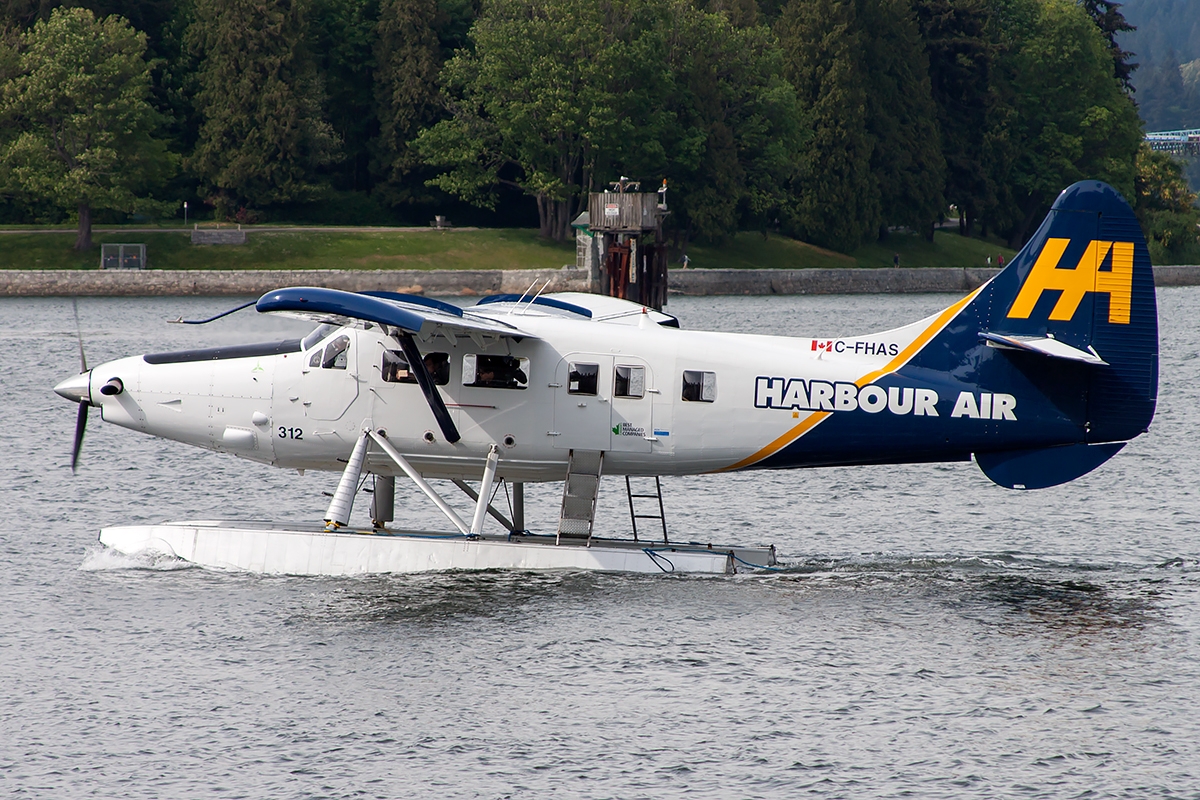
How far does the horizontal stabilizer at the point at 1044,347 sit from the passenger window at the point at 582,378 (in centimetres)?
460

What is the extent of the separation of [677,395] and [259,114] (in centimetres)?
7331

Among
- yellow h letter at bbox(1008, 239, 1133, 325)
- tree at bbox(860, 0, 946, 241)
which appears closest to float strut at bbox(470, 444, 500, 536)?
yellow h letter at bbox(1008, 239, 1133, 325)

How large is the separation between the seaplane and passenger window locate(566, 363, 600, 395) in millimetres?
20

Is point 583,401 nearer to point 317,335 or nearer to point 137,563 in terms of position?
point 317,335

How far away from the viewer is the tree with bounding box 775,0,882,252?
322 ft

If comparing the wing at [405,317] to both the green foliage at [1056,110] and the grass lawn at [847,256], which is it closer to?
the grass lawn at [847,256]

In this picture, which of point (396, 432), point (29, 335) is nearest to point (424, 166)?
point (29, 335)

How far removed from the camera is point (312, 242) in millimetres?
80875

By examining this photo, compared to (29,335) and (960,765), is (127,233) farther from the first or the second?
(960,765)

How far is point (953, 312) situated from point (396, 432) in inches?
269

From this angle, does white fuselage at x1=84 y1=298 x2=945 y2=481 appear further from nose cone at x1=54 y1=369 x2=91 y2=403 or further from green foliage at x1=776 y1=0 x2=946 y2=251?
green foliage at x1=776 y1=0 x2=946 y2=251

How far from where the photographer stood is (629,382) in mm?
16672

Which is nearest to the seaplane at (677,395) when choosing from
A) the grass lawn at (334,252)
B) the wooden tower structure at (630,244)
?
the wooden tower structure at (630,244)

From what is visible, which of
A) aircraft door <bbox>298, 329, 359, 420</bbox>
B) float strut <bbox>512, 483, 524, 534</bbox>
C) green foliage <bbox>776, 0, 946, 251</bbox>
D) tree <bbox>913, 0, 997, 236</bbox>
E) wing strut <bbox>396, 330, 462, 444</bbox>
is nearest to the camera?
wing strut <bbox>396, 330, 462, 444</bbox>
